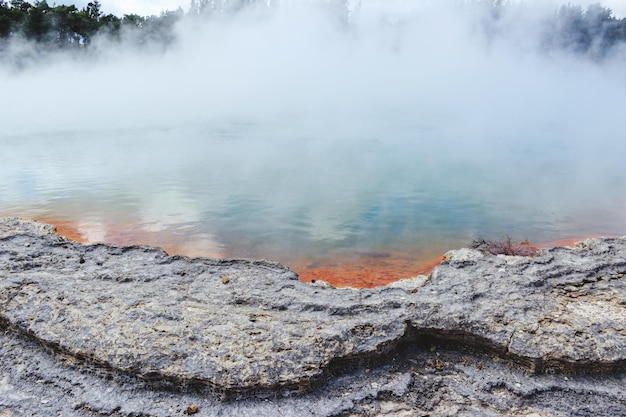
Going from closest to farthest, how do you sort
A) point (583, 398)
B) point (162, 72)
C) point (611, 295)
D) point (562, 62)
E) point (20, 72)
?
point (583, 398) < point (611, 295) < point (20, 72) < point (162, 72) < point (562, 62)

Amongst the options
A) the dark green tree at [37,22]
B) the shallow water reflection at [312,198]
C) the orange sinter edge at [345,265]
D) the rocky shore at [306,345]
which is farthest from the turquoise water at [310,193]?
the dark green tree at [37,22]

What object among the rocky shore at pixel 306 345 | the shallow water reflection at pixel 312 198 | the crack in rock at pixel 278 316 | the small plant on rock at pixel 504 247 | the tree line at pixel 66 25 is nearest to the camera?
the rocky shore at pixel 306 345

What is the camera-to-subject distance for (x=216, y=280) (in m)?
2.75

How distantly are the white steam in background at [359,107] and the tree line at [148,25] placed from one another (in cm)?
104

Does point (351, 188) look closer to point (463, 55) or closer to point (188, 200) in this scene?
point (188, 200)

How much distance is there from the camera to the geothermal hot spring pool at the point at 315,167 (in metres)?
4.90

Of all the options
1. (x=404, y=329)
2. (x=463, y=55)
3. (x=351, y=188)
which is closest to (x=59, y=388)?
(x=404, y=329)

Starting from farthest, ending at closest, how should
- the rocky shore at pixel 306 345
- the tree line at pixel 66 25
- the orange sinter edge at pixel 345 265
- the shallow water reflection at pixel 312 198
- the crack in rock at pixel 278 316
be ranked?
the tree line at pixel 66 25 < the shallow water reflection at pixel 312 198 < the orange sinter edge at pixel 345 265 < the crack in rock at pixel 278 316 < the rocky shore at pixel 306 345

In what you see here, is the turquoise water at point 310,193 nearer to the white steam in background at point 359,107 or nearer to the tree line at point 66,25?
the white steam in background at point 359,107

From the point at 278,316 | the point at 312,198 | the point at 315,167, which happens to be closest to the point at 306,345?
the point at 278,316

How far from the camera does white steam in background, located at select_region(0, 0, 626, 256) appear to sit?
723 centimetres

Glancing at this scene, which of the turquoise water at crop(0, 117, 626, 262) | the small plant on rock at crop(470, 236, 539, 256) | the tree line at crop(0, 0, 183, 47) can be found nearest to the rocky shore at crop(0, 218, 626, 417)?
the small plant on rock at crop(470, 236, 539, 256)

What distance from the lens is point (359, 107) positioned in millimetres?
16344

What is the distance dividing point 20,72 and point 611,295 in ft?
85.7
